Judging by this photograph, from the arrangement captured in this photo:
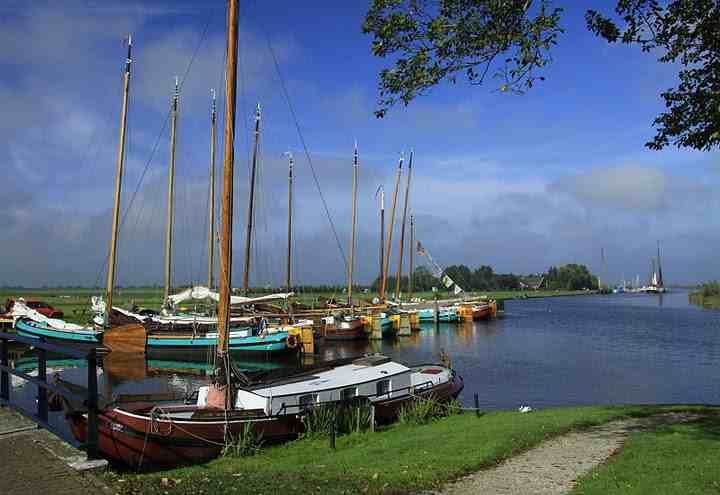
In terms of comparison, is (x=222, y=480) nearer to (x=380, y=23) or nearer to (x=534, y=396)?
(x=380, y=23)

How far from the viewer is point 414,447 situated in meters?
12.7

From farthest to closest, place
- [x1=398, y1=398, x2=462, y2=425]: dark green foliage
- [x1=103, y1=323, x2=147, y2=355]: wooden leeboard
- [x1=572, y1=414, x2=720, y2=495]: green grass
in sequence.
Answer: [x1=103, y1=323, x2=147, y2=355]: wooden leeboard, [x1=398, y1=398, x2=462, y2=425]: dark green foliage, [x1=572, y1=414, x2=720, y2=495]: green grass

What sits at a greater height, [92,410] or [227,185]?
[227,185]

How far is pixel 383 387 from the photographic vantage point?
1917 centimetres

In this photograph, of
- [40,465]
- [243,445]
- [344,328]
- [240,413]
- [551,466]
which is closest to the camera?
[40,465]

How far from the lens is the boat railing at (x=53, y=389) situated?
24.2ft

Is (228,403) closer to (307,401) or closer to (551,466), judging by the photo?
(307,401)

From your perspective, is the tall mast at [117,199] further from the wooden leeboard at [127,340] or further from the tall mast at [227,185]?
the tall mast at [227,185]

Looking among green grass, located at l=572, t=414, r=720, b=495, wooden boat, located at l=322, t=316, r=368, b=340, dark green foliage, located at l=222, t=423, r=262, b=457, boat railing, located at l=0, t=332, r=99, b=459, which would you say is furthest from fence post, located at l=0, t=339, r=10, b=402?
wooden boat, located at l=322, t=316, r=368, b=340

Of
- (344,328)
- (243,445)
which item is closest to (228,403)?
(243,445)

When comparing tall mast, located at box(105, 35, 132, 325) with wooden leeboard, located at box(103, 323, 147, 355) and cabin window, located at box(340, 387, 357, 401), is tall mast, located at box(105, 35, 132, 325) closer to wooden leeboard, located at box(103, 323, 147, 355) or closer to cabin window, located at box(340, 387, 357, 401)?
wooden leeboard, located at box(103, 323, 147, 355)

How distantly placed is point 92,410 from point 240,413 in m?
8.38

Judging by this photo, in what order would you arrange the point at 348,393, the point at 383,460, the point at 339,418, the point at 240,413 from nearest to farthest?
the point at 383,460
the point at 240,413
the point at 339,418
the point at 348,393

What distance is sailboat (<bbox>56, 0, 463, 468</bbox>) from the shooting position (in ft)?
47.1
